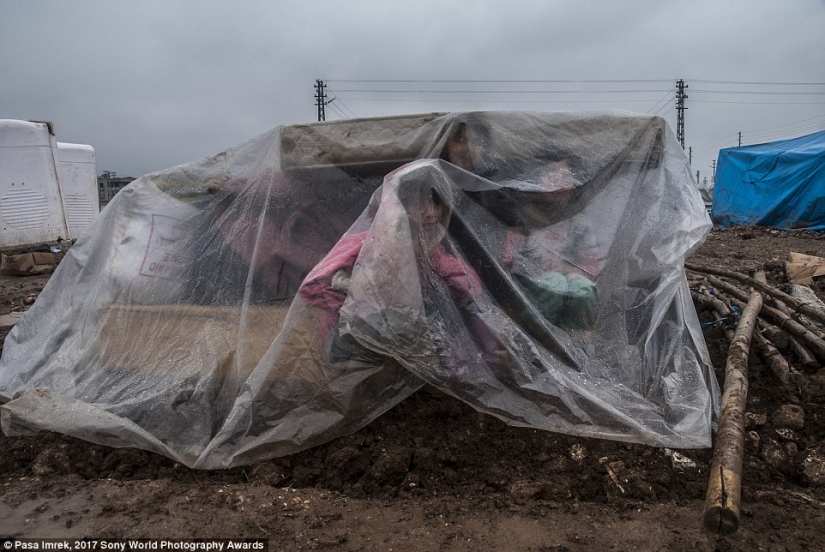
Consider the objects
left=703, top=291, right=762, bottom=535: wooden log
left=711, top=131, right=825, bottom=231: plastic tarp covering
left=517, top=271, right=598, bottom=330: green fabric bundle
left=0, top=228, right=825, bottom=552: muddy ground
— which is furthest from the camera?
left=711, top=131, right=825, bottom=231: plastic tarp covering

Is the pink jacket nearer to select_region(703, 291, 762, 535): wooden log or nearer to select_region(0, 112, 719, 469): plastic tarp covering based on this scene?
select_region(0, 112, 719, 469): plastic tarp covering

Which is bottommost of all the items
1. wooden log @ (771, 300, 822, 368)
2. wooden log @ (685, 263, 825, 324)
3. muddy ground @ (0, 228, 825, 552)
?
muddy ground @ (0, 228, 825, 552)

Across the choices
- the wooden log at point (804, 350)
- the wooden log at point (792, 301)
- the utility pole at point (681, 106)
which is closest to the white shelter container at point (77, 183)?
the wooden log at point (792, 301)

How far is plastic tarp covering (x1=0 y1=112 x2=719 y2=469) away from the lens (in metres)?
2.27

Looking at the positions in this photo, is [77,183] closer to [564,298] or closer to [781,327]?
[564,298]

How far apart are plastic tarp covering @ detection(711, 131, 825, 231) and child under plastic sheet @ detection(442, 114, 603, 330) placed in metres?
11.9

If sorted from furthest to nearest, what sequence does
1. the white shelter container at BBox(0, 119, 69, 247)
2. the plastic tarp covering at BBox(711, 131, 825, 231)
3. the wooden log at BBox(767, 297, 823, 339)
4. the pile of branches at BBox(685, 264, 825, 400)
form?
the plastic tarp covering at BBox(711, 131, 825, 231), the white shelter container at BBox(0, 119, 69, 247), the wooden log at BBox(767, 297, 823, 339), the pile of branches at BBox(685, 264, 825, 400)

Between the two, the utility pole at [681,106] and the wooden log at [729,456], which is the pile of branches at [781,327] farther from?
the utility pole at [681,106]

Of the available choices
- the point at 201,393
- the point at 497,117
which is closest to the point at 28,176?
the point at 201,393

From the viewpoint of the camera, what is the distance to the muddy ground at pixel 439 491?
6.16ft

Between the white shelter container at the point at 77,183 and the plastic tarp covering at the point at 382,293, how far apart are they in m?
7.43

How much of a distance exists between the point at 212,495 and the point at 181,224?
1.45 meters

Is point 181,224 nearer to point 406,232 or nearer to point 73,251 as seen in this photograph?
point 73,251

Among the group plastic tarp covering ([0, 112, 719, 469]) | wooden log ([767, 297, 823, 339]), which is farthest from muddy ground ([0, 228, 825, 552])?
wooden log ([767, 297, 823, 339])
